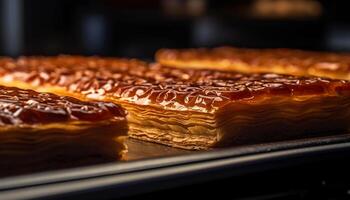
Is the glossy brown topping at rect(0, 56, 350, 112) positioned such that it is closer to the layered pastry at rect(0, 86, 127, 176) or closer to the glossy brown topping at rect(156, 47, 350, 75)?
the layered pastry at rect(0, 86, 127, 176)

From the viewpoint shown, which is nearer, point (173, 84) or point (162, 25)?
point (173, 84)

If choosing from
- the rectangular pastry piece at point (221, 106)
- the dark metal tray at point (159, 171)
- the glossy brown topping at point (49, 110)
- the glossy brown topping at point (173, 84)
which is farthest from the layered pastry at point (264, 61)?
the glossy brown topping at point (49, 110)

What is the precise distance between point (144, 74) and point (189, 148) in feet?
3.06

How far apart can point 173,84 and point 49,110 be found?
2.46 ft

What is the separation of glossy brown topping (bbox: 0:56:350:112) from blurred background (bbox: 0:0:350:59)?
188 inches

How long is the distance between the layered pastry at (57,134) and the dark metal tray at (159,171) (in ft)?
0.35

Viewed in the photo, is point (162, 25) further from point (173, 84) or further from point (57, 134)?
point (57, 134)

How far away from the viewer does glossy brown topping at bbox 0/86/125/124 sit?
5.64ft

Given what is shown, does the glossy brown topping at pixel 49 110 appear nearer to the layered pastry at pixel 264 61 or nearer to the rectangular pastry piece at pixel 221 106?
the rectangular pastry piece at pixel 221 106

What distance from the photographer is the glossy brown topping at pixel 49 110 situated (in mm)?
1719

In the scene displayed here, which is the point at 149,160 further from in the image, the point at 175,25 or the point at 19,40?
the point at 175,25

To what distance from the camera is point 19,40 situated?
7.79 m

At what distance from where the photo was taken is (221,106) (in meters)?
2.04

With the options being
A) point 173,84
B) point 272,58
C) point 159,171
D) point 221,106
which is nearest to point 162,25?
point 272,58
